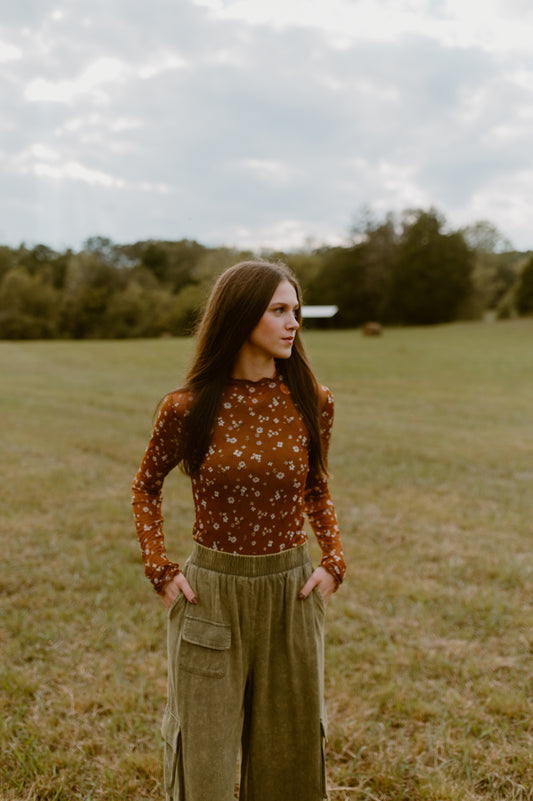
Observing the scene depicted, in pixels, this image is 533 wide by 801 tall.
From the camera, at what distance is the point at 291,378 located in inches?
85.0

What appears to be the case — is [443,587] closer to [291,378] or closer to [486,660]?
[486,660]

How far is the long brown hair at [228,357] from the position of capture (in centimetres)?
200

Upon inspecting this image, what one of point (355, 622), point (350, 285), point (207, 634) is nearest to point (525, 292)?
point (350, 285)

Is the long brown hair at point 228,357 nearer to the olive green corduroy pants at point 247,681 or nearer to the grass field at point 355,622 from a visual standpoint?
the olive green corduroy pants at point 247,681

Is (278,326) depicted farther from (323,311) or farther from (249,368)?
(323,311)

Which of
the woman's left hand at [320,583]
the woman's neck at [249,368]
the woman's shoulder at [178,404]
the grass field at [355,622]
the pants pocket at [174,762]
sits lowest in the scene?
the grass field at [355,622]

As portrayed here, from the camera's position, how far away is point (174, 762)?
195cm

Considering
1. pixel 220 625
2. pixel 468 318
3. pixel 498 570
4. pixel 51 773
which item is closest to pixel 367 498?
pixel 498 570

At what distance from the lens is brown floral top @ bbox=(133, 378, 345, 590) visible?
1966 millimetres

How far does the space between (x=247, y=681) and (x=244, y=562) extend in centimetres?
42

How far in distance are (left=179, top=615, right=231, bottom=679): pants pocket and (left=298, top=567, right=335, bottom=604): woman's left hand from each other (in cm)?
28

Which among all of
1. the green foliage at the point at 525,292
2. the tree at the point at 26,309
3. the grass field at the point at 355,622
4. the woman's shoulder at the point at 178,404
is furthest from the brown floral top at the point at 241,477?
the tree at the point at 26,309

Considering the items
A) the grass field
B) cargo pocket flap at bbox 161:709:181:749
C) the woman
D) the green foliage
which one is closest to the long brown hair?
the woman

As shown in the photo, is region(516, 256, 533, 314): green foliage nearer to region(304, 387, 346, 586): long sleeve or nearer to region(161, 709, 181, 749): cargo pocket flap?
region(304, 387, 346, 586): long sleeve
